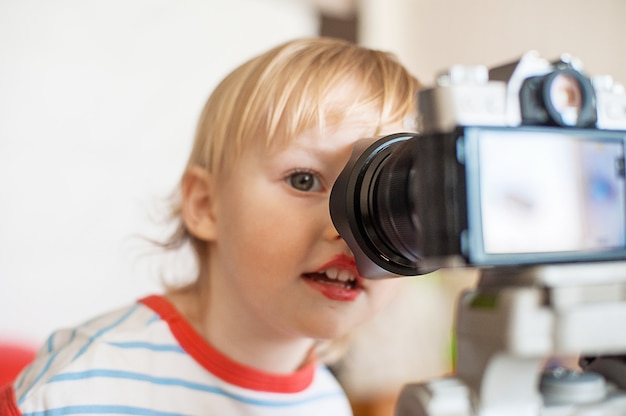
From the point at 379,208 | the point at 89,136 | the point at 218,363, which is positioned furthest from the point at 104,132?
the point at 379,208

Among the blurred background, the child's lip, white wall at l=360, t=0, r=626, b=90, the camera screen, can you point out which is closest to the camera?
the camera screen

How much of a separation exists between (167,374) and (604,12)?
121 centimetres

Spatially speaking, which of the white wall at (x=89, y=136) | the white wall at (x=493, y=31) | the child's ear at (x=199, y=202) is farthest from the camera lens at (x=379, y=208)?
the white wall at (x=493, y=31)

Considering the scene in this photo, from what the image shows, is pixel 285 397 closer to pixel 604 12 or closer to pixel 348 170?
pixel 348 170

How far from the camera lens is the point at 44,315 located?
1.04 m

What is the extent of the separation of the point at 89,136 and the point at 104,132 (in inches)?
1.0

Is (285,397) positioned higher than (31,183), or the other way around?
(31,183)

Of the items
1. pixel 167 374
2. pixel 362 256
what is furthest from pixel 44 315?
pixel 362 256

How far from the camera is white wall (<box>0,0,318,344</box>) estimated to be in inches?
39.8

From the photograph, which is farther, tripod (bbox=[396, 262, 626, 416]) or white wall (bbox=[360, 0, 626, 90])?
white wall (bbox=[360, 0, 626, 90])

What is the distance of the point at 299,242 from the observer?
622 mm

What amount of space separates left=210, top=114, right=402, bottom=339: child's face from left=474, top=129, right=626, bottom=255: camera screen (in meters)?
A: 0.25

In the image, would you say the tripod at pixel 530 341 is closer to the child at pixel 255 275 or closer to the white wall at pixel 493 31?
the child at pixel 255 275

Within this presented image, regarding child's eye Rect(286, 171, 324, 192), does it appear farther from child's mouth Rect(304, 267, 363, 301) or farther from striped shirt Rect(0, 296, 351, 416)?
striped shirt Rect(0, 296, 351, 416)
